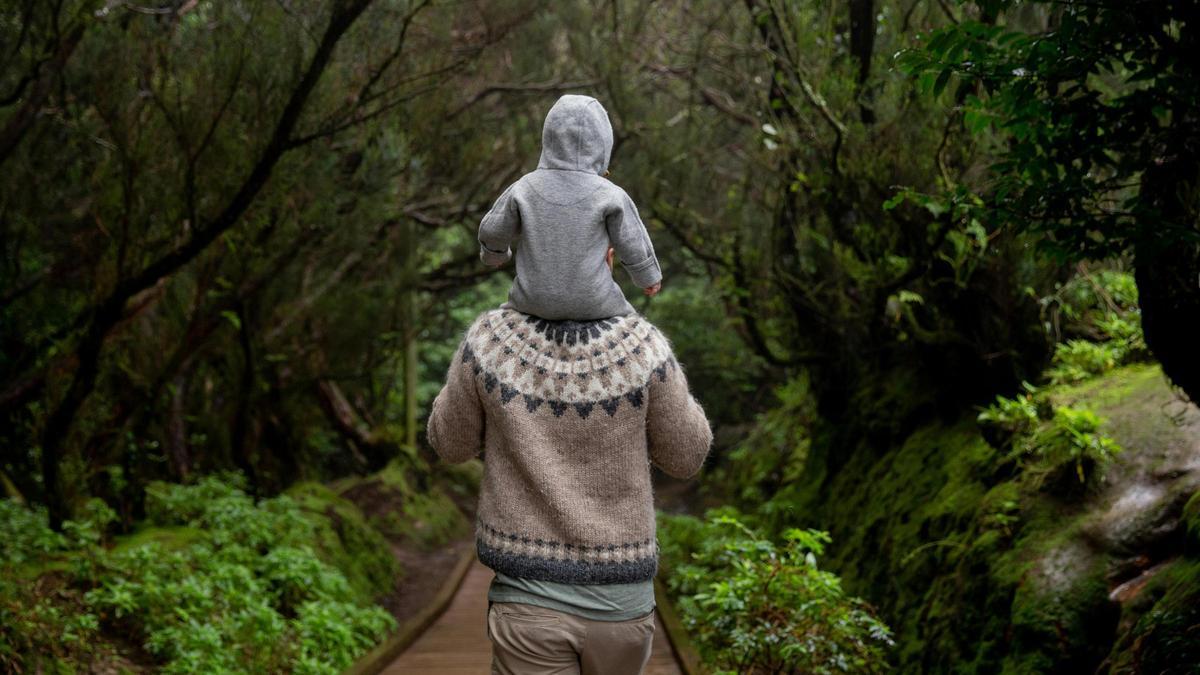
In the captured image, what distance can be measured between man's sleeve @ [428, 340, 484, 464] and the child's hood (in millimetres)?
518

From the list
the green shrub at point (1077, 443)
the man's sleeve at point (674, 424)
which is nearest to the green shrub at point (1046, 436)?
the green shrub at point (1077, 443)

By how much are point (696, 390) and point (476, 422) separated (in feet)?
50.4

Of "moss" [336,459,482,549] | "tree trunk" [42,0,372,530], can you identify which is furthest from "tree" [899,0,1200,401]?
"moss" [336,459,482,549]

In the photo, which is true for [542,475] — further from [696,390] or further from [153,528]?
[696,390]

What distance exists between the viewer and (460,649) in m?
7.52

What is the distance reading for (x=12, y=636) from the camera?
4.66 meters

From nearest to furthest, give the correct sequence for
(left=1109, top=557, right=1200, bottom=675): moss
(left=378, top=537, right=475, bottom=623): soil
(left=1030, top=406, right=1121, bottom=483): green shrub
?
(left=1109, top=557, right=1200, bottom=675): moss → (left=1030, top=406, right=1121, bottom=483): green shrub → (left=378, top=537, right=475, bottom=623): soil

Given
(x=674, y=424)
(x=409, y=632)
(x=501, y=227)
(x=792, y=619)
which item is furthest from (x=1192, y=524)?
(x=409, y=632)

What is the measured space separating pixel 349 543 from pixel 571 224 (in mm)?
8040

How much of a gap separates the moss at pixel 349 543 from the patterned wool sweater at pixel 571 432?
21.9ft

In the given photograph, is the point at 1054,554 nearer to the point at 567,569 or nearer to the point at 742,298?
the point at 567,569

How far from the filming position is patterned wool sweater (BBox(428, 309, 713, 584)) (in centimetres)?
263

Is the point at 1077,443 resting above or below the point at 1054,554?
above

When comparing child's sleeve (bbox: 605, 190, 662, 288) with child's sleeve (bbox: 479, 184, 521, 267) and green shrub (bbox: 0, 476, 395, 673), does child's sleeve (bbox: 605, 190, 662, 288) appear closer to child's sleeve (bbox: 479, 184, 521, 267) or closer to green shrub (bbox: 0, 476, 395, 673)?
child's sleeve (bbox: 479, 184, 521, 267)
